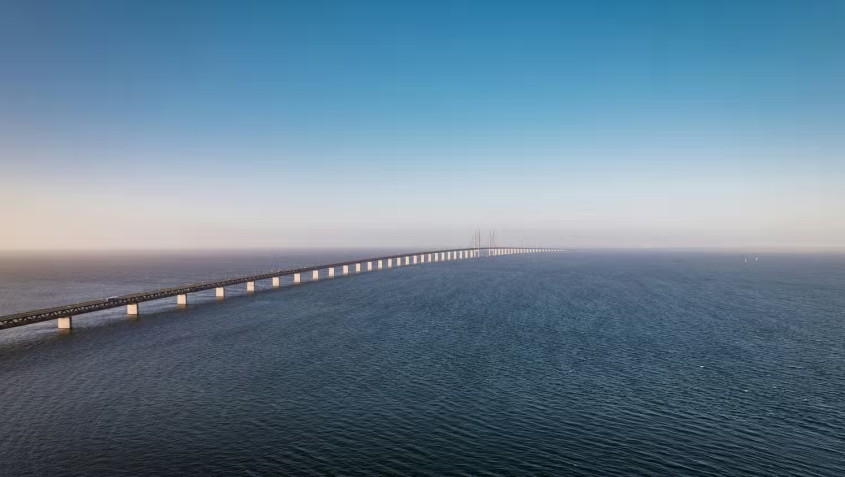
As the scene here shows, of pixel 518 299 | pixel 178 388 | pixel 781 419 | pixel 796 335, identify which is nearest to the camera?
pixel 781 419

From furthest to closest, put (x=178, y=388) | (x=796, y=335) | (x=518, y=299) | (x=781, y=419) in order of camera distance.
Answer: (x=518, y=299)
(x=796, y=335)
(x=178, y=388)
(x=781, y=419)

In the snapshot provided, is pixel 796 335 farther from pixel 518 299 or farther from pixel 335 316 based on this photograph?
pixel 335 316

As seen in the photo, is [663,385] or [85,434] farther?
[663,385]

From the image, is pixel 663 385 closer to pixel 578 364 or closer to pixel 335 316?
pixel 578 364

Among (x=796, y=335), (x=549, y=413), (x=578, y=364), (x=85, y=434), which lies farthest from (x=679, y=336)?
(x=85, y=434)

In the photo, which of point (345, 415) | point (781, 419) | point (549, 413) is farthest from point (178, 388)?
point (781, 419)

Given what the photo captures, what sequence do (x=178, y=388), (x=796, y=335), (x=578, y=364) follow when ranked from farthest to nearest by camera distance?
(x=796, y=335)
(x=578, y=364)
(x=178, y=388)
